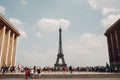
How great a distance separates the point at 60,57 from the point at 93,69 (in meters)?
40.3

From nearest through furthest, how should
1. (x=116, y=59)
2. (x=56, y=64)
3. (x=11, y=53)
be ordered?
(x=116, y=59)
(x=11, y=53)
(x=56, y=64)

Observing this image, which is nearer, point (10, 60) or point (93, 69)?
point (93, 69)

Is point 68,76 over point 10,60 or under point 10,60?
under

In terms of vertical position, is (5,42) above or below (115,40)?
below

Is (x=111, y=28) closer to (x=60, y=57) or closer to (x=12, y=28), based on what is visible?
(x=12, y=28)

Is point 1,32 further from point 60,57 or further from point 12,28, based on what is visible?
point 60,57

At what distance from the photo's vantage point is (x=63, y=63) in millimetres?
80375

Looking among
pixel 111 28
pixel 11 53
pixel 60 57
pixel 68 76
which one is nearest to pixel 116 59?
pixel 111 28

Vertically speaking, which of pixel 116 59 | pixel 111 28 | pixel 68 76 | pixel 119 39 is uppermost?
pixel 111 28

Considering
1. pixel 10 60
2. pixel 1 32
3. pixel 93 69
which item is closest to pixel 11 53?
pixel 10 60

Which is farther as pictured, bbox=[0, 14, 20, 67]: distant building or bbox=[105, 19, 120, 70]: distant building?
bbox=[105, 19, 120, 70]: distant building

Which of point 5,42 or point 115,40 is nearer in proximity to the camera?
point 5,42

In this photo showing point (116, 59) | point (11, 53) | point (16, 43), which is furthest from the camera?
point (16, 43)

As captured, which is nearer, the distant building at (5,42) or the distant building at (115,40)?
the distant building at (5,42)
